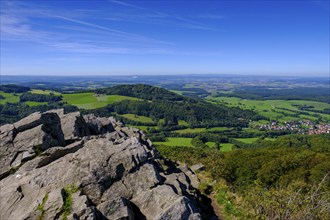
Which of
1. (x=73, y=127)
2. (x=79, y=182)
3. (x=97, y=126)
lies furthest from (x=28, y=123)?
(x=97, y=126)

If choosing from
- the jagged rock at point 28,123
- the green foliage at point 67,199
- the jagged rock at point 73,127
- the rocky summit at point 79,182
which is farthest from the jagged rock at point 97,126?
the green foliage at point 67,199

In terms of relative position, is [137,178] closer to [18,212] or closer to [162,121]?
[18,212]

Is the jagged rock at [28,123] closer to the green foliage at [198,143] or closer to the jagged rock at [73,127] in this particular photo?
the jagged rock at [73,127]

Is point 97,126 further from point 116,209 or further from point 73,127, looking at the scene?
point 116,209

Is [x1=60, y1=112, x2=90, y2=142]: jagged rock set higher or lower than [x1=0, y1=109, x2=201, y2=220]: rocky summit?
higher

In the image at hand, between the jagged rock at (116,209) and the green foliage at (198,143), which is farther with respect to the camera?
the green foliage at (198,143)

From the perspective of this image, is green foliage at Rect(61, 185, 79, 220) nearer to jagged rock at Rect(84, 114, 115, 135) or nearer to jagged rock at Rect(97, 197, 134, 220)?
jagged rock at Rect(97, 197, 134, 220)

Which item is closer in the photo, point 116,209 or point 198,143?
point 116,209

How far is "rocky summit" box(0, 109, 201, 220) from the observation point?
15.8m

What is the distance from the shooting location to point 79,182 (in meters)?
17.7

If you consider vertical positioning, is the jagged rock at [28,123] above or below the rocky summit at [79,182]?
above

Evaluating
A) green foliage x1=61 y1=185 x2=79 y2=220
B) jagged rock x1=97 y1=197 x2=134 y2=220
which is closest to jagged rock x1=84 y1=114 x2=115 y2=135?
green foliage x1=61 y1=185 x2=79 y2=220

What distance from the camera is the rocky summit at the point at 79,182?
15758 mm

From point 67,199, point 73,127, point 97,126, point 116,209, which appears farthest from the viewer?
point 97,126
